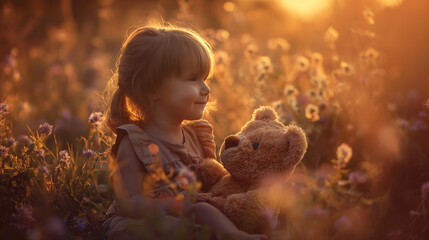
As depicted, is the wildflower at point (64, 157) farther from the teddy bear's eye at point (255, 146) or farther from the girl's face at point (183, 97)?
the teddy bear's eye at point (255, 146)

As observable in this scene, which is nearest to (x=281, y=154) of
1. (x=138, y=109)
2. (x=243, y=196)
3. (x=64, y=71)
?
(x=243, y=196)

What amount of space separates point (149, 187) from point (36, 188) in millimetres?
714

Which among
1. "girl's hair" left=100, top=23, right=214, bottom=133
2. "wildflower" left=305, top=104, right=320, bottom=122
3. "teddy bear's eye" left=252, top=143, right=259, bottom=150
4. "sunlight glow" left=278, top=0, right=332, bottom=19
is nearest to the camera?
"teddy bear's eye" left=252, top=143, right=259, bottom=150

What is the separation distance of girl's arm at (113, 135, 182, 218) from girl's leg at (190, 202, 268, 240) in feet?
0.35

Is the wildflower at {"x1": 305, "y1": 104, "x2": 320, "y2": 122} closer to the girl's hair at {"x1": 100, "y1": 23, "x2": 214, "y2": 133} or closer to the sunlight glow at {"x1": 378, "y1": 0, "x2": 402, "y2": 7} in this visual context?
the girl's hair at {"x1": 100, "y1": 23, "x2": 214, "y2": 133}

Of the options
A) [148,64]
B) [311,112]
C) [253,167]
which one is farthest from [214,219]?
[311,112]

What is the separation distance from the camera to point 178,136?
2.72m

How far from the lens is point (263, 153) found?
7.62 ft

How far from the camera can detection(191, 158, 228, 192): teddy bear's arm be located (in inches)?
100

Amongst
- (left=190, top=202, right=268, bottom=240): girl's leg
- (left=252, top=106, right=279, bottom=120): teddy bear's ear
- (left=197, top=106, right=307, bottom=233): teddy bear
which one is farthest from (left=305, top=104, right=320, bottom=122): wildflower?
(left=190, top=202, right=268, bottom=240): girl's leg

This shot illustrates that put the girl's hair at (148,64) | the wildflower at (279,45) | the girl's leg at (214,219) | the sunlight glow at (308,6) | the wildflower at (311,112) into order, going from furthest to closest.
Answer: the sunlight glow at (308,6) → the wildflower at (279,45) → the wildflower at (311,112) → the girl's hair at (148,64) → the girl's leg at (214,219)

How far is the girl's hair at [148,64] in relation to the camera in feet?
8.27

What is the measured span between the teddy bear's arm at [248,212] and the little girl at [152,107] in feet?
1.01

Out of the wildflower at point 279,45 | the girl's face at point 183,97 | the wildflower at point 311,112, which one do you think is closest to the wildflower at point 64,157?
the girl's face at point 183,97
